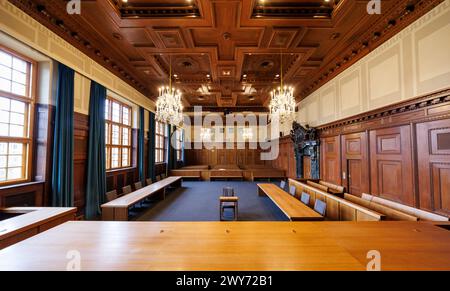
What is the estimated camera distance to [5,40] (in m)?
2.87

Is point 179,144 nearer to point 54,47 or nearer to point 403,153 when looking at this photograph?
point 54,47

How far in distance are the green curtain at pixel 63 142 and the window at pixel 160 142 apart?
17.8 feet

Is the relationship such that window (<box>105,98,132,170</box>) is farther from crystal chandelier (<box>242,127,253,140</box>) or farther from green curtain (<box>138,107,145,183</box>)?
crystal chandelier (<box>242,127,253,140</box>)

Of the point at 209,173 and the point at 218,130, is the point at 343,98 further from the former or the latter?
the point at 218,130

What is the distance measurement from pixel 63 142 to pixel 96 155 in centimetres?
102

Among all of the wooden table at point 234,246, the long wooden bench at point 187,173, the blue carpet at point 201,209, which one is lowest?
the blue carpet at point 201,209

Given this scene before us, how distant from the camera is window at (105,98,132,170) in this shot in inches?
218

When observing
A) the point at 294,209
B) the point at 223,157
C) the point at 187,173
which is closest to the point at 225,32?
the point at 294,209

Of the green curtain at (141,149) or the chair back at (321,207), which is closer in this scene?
the chair back at (321,207)

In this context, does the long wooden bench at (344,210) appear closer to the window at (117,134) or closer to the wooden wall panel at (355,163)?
the wooden wall panel at (355,163)

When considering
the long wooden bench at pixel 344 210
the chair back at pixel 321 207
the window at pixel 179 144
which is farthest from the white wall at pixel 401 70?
the window at pixel 179 144

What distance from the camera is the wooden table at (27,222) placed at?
1970mm

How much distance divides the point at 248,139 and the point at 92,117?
32.9ft

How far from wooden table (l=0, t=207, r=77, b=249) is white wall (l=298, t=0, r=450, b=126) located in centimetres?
608
